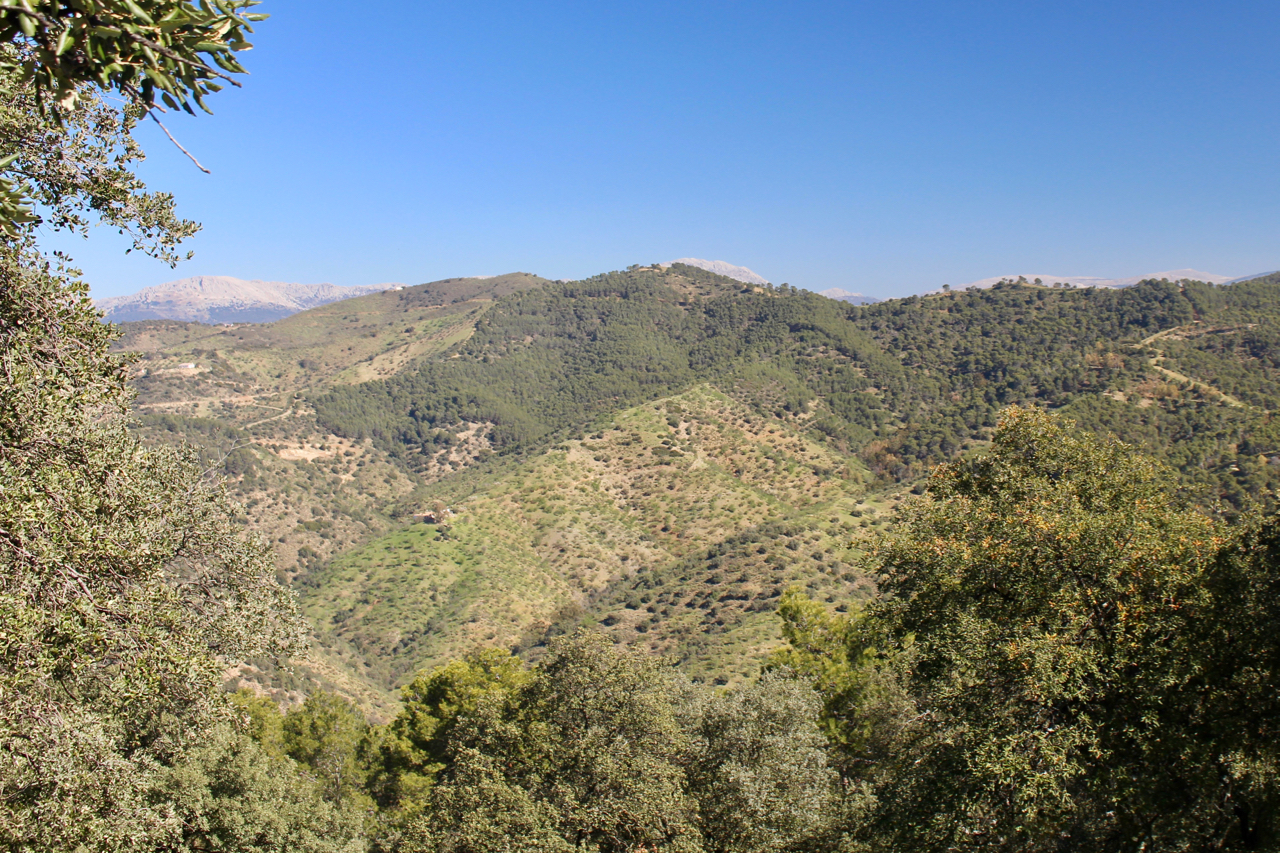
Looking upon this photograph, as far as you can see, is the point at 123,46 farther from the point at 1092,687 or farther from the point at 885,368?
the point at 885,368

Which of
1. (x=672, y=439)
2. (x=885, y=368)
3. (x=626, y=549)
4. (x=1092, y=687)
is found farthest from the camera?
(x=885, y=368)

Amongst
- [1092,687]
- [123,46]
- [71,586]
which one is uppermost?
[123,46]

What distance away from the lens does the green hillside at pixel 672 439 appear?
69312mm

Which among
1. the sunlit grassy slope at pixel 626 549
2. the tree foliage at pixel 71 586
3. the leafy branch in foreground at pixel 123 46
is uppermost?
the leafy branch in foreground at pixel 123 46

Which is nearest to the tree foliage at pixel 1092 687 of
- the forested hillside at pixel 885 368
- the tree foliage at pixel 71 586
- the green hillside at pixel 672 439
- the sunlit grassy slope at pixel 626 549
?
the tree foliage at pixel 71 586

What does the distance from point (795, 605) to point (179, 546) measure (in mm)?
30838

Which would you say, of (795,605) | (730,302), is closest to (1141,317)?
(730,302)

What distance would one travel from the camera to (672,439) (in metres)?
104

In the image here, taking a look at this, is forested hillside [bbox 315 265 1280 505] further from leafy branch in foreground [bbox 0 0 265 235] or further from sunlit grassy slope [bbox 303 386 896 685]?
leafy branch in foreground [bbox 0 0 265 235]

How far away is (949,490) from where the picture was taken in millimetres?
18078

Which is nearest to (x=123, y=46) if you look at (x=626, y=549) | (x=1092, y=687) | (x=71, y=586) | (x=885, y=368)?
(x=71, y=586)

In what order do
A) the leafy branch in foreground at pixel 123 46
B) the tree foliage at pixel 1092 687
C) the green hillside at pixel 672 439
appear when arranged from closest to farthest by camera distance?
the leafy branch in foreground at pixel 123 46
the tree foliage at pixel 1092 687
the green hillside at pixel 672 439

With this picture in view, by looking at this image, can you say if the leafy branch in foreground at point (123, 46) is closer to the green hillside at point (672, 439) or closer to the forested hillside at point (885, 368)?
the green hillside at point (672, 439)

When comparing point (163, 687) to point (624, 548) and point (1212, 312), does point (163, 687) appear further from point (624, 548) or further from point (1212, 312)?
point (1212, 312)
